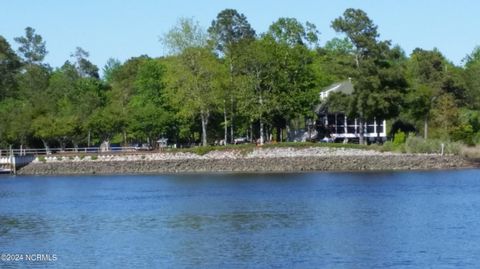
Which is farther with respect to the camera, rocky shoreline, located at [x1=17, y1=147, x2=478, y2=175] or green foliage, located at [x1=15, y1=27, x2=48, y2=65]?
green foliage, located at [x1=15, y1=27, x2=48, y2=65]

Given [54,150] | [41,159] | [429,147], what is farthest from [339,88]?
[41,159]

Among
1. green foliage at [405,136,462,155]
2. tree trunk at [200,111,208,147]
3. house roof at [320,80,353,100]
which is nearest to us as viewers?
green foliage at [405,136,462,155]

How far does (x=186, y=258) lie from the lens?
30688mm

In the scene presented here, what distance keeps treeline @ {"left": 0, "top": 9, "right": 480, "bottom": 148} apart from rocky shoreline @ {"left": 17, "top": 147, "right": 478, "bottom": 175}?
19.2ft

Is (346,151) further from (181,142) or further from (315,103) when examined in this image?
(181,142)

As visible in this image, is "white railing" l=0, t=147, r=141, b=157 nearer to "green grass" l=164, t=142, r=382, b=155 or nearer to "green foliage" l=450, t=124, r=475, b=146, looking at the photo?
"green grass" l=164, t=142, r=382, b=155

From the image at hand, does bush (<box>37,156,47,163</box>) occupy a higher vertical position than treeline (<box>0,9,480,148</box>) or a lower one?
lower

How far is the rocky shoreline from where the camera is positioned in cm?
7406

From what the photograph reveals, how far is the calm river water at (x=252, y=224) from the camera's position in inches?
1190

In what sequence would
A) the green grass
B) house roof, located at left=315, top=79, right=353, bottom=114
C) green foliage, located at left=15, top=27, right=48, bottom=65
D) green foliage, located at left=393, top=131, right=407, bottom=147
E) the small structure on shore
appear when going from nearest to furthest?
the green grass, green foliage, located at left=393, top=131, right=407, bottom=147, house roof, located at left=315, top=79, right=353, bottom=114, the small structure on shore, green foliage, located at left=15, top=27, right=48, bottom=65

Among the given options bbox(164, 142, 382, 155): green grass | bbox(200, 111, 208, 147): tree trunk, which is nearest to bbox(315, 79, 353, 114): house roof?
bbox(200, 111, 208, 147): tree trunk

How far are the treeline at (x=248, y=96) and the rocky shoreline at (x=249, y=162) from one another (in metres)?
5.85

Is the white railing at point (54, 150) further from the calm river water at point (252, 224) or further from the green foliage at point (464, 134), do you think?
the green foliage at point (464, 134)

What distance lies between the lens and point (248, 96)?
86312 millimetres
